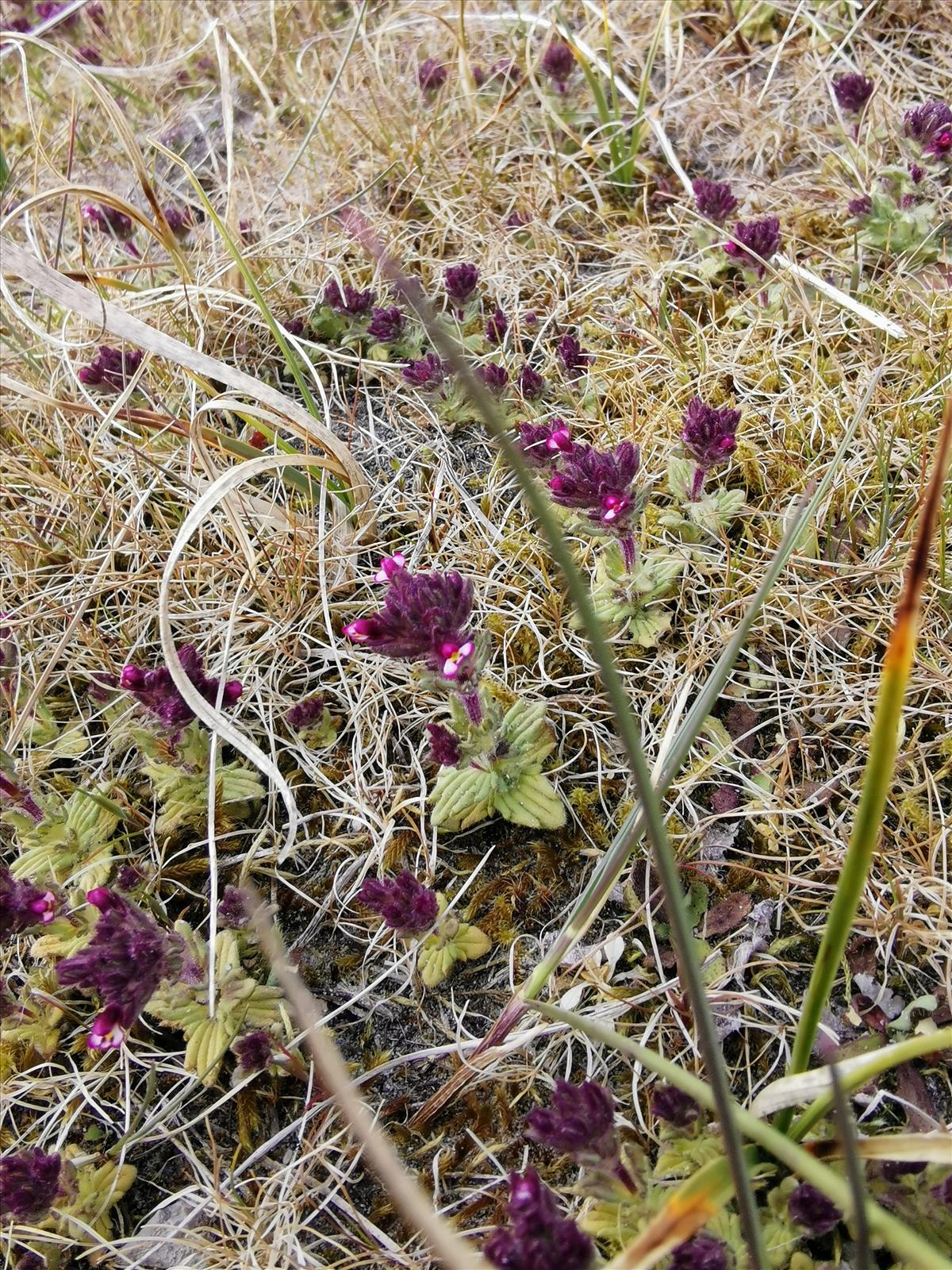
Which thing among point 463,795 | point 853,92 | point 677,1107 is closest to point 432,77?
point 853,92

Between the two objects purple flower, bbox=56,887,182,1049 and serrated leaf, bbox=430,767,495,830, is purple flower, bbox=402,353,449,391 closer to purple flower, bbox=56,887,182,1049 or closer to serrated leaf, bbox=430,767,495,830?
serrated leaf, bbox=430,767,495,830

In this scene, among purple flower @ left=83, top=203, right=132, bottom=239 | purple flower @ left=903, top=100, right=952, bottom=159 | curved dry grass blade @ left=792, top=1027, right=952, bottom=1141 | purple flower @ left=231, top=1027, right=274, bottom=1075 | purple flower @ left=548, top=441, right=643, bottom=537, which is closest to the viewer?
curved dry grass blade @ left=792, top=1027, right=952, bottom=1141

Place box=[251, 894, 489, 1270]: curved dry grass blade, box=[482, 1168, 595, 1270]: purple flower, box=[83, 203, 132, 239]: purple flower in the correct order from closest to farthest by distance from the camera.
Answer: box=[251, 894, 489, 1270]: curved dry grass blade < box=[482, 1168, 595, 1270]: purple flower < box=[83, 203, 132, 239]: purple flower

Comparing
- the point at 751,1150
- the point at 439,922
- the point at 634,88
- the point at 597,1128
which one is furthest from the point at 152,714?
the point at 634,88

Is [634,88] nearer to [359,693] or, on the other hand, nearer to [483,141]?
[483,141]

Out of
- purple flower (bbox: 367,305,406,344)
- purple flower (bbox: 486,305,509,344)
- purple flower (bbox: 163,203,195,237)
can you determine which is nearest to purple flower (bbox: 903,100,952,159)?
purple flower (bbox: 486,305,509,344)

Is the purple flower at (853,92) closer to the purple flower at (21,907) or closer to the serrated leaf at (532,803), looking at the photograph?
the serrated leaf at (532,803)

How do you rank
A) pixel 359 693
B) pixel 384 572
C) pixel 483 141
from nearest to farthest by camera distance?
pixel 384 572 < pixel 359 693 < pixel 483 141
